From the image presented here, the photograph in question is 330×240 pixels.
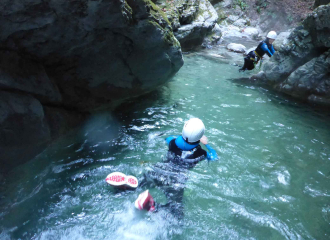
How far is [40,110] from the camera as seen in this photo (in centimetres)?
395

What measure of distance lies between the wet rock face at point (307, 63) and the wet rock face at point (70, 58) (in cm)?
491

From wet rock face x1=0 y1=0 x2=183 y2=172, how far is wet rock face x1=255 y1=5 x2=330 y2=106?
4.91m

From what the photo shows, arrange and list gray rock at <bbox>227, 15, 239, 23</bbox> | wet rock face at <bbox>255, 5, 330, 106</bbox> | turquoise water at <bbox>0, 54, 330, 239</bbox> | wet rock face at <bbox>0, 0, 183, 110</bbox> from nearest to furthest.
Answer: turquoise water at <bbox>0, 54, 330, 239</bbox> → wet rock face at <bbox>0, 0, 183, 110</bbox> → wet rock face at <bbox>255, 5, 330, 106</bbox> → gray rock at <bbox>227, 15, 239, 23</bbox>

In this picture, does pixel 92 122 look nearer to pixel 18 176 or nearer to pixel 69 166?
pixel 69 166

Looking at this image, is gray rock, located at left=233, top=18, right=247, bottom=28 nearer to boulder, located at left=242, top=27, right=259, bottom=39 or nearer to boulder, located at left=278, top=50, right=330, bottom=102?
boulder, located at left=242, top=27, right=259, bottom=39

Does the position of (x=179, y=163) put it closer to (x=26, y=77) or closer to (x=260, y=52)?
(x=26, y=77)

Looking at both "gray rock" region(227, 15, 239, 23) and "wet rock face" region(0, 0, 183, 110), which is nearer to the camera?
"wet rock face" region(0, 0, 183, 110)

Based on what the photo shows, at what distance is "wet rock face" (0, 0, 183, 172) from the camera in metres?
3.43

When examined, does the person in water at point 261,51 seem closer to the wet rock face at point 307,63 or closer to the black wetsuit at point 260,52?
the black wetsuit at point 260,52

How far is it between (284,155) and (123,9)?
4.45 m

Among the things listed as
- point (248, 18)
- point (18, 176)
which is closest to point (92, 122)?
point (18, 176)

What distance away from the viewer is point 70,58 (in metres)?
4.38

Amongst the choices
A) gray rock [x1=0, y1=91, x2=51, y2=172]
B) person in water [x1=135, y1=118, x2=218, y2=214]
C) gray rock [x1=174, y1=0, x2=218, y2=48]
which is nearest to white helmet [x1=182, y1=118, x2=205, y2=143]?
person in water [x1=135, y1=118, x2=218, y2=214]

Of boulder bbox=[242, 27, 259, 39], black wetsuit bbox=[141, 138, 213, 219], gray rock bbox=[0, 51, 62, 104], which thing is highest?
gray rock bbox=[0, 51, 62, 104]
